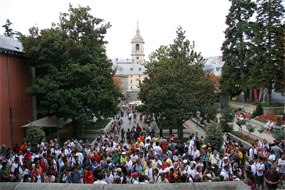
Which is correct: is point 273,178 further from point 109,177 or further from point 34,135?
point 34,135

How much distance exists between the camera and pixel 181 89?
1922cm

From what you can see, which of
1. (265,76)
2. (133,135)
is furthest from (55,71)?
(265,76)

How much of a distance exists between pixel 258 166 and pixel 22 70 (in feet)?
61.9

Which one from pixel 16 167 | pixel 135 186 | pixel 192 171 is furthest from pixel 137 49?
pixel 135 186

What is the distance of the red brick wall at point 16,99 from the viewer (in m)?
17.0

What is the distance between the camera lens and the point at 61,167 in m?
9.66

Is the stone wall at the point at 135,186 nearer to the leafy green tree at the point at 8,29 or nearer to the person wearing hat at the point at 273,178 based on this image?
the person wearing hat at the point at 273,178

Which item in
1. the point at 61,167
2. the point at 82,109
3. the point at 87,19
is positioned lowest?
the point at 61,167

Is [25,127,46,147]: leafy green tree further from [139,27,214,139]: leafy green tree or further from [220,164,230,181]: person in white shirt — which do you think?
[220,164,230,181]: person in white shirt

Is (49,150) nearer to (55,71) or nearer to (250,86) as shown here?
(55,71)

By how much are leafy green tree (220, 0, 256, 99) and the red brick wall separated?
2916 cm

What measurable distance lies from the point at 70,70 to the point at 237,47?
2738 cm

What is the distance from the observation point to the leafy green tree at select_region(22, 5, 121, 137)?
18188 millimetres

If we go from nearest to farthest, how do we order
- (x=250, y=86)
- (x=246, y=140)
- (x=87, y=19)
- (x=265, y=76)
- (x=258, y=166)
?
Result: 1. (x=258, y=166)
2. (x=246, y=140)
3. (x=87, y=19)
4. (x=265, y=76)
5. (x=250, y=86)
